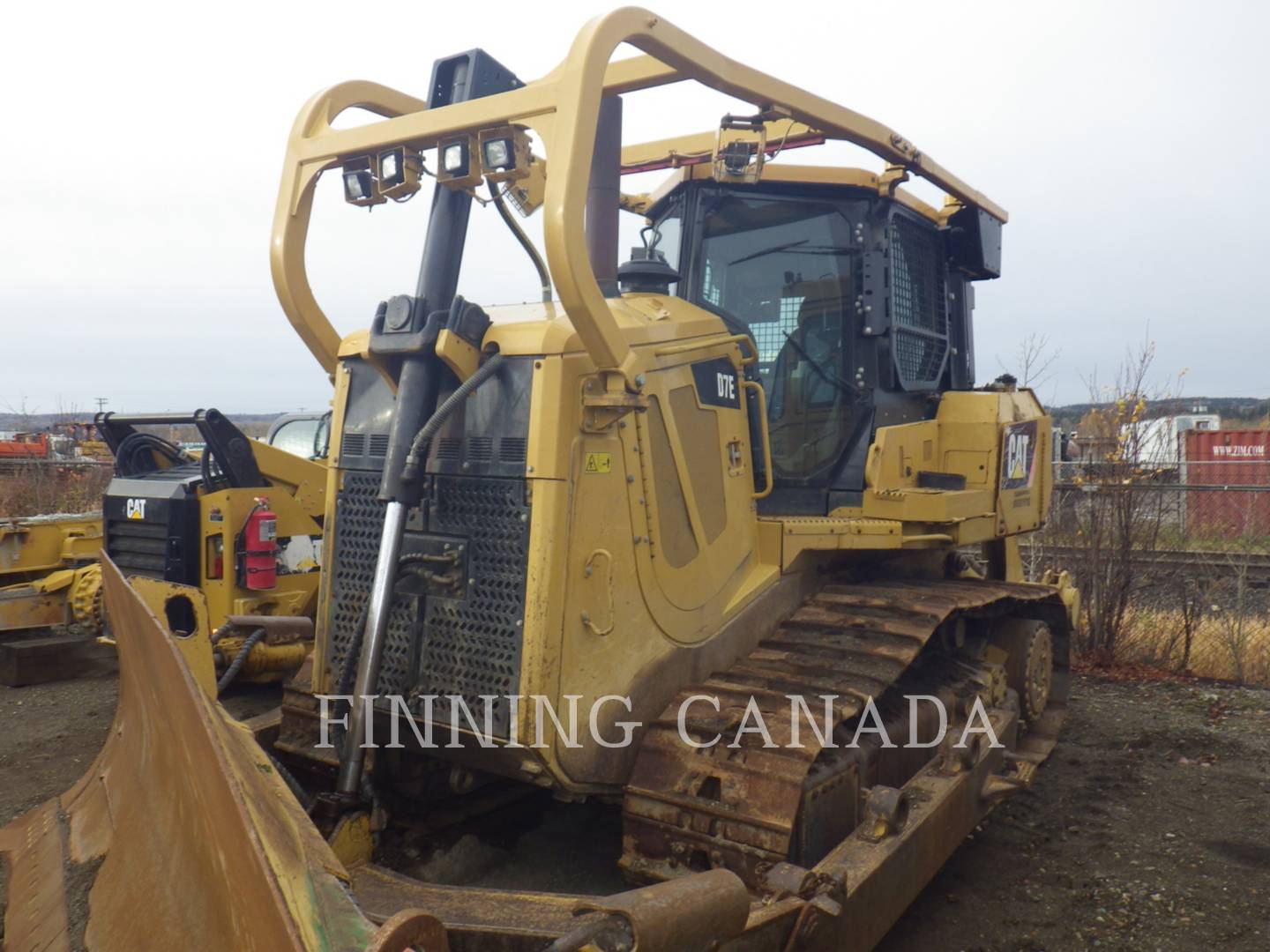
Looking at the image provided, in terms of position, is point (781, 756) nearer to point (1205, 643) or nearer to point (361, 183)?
point (361, 183)

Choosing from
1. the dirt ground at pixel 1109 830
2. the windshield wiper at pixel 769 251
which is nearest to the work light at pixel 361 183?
the windshield wiper at pixel 769 251

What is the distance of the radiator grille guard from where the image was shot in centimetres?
317

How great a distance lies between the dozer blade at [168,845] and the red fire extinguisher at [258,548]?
2.72 metres

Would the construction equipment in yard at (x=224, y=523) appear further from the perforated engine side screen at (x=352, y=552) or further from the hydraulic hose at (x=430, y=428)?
the hydraulic hose at (x=430, y=428)

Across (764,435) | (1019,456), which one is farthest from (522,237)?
(1019,456)

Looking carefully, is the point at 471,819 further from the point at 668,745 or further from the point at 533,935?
the point at 533,935

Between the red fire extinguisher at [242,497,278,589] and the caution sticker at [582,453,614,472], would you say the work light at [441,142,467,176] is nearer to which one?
the caution sticker at [582,453,614,472]

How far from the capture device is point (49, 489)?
13945 mm

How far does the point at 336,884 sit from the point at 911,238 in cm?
440

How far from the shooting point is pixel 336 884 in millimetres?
2096

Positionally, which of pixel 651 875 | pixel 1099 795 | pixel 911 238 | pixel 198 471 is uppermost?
pixel 911 238

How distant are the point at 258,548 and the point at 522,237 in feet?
12.1

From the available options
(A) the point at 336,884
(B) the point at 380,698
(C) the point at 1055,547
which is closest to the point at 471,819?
(B) the point at 380,698

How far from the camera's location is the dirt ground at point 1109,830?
3818mm
